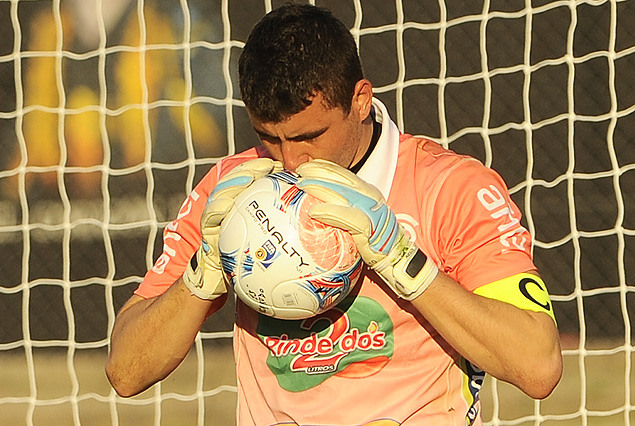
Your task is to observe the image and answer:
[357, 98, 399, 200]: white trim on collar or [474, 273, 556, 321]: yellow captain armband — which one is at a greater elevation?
[357, 98, 399, 200]: white trim on collar

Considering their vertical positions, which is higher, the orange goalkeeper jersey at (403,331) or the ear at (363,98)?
the ear at (363,98)

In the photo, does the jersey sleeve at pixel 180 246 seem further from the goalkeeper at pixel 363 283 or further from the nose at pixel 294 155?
the nose at pixel 294 155

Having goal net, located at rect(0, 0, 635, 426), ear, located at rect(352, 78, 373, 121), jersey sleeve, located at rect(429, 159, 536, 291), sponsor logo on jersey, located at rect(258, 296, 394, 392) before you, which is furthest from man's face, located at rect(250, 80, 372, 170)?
goal net, located at rect(0, 0, 635, 426)

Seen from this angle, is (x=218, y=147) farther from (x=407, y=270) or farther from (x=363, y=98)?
(x=407, y=270)

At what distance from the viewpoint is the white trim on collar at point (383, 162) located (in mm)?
2355

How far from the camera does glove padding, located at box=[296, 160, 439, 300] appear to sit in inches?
82.7

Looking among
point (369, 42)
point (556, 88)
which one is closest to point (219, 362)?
point (369, 42)

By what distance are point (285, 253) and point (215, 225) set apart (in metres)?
0.19

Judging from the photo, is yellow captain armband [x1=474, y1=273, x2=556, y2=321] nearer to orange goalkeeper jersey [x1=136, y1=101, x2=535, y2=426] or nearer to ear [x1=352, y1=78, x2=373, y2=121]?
orange goalkeeper jersey [x1=136, y1=101, x2=535, y2=426]

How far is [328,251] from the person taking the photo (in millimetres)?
2143

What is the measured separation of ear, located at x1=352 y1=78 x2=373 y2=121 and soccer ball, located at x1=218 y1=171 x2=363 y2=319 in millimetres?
264

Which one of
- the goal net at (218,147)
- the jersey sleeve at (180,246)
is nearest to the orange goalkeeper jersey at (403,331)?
the jersey sleeve at (180,246)

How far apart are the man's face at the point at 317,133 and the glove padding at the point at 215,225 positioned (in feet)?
0.15

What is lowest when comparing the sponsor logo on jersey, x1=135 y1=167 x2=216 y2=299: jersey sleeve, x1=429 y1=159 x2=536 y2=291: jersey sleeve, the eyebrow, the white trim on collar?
the sponsor logo on jersey
